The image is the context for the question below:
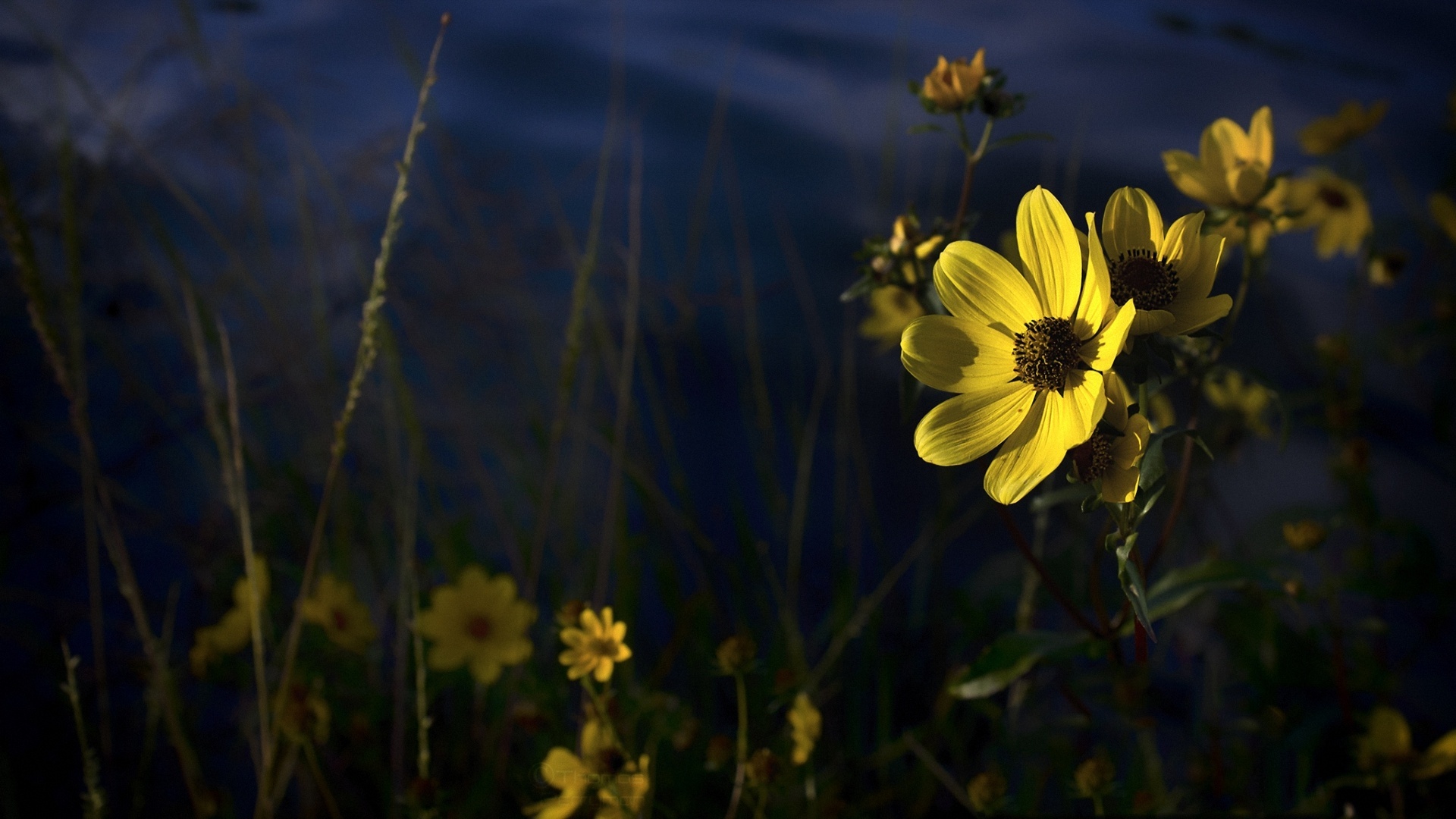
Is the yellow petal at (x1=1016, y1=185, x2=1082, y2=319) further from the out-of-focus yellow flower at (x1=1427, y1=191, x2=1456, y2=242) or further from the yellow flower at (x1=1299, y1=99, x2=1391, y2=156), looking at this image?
the out-of-focus yellow flower at (x1=1427, y1=191, x2=1456, y2=242)

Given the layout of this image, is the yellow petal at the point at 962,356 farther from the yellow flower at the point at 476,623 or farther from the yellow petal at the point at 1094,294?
the yellow flower at the point at 476,623

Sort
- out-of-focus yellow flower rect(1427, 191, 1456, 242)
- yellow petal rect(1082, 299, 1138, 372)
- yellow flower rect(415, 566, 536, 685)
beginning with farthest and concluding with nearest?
1. out-of-focus yellow flower rect(1427, 191, 1456, 242)
2. yellow flower rect(415, 566, 536, 685)
3. yellow petal rect(1082, 299, 1138, 372)

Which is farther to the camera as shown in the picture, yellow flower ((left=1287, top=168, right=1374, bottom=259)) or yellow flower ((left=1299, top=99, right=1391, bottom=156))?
yellow flower ((left=1287, top=168, right=1374, bottom=259))

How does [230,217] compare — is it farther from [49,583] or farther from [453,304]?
[49,583]

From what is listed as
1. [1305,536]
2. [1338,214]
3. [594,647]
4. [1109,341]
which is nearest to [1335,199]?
[1338,214]

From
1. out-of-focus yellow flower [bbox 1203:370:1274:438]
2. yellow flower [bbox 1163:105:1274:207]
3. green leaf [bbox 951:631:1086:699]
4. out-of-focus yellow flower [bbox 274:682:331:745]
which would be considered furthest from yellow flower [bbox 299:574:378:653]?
out-of-focus yellow flower [bbox 1203:370:1274:438]

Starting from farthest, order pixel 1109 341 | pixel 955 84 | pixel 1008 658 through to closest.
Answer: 1. pixel 1008 658
2. pixel 955 84
3. pixel 1109 341

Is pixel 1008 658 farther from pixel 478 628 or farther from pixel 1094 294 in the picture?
pixel 478 628
